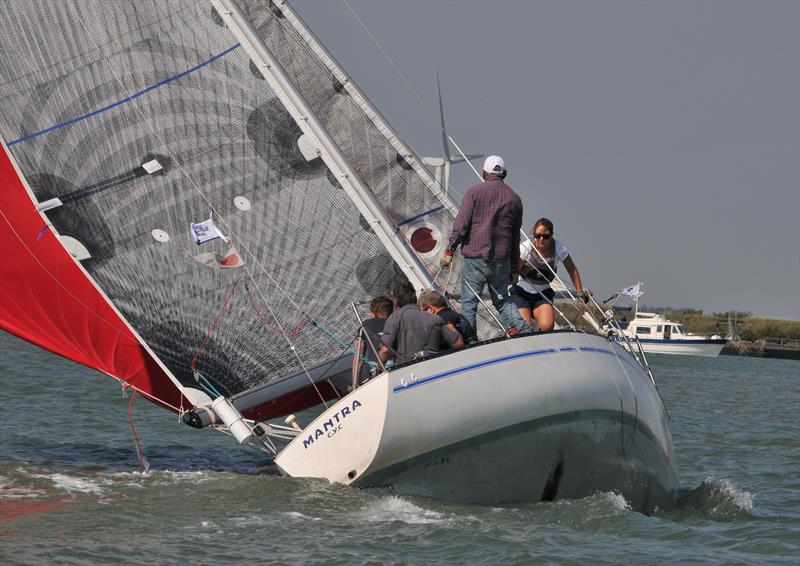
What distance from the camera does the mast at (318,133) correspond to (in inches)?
478

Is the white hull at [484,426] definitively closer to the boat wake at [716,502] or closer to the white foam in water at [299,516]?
the white foam in water at [299,516]

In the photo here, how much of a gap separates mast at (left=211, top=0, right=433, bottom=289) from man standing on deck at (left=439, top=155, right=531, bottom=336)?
1178 mm

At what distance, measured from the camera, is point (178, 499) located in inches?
408

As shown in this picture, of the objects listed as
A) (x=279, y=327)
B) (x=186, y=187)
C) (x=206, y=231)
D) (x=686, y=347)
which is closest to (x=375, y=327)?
(x=279, y=327)

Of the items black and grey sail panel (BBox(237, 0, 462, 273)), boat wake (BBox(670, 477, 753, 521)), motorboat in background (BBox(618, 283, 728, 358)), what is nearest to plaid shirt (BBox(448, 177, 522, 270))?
black and grey sail panel (BBox(237, 0, 462, 273))

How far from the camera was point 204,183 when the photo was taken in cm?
1286

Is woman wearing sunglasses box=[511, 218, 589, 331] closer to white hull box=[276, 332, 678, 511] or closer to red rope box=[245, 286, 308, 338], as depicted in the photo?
white hull box=[276, 332, 678, 511]

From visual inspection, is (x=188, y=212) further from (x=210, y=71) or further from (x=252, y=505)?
(x=252, y=505)

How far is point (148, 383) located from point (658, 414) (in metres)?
5.01

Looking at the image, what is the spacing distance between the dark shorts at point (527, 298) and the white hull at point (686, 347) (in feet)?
242

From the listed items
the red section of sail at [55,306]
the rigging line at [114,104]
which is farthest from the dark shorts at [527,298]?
the rigging line at [114,104]

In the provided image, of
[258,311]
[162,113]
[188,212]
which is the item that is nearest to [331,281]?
[258,311]

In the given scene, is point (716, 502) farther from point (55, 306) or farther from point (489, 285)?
point (55, 306)

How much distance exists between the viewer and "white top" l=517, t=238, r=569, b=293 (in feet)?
37.7
